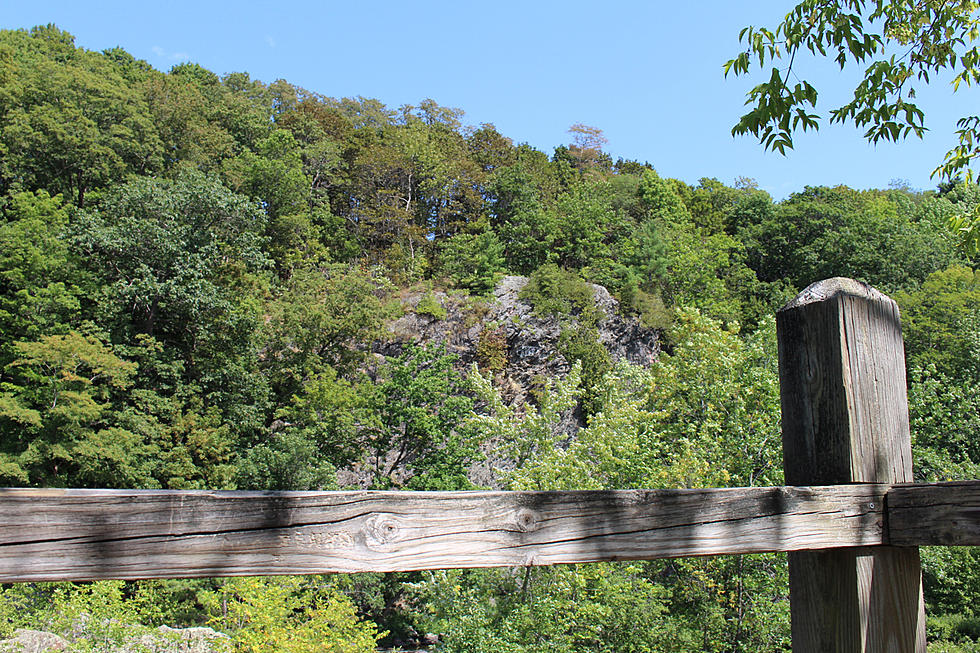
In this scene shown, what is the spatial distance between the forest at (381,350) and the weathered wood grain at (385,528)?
8792mm

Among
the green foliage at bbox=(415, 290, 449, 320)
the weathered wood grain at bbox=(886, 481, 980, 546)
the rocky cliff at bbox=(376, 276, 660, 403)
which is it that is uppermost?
the green foliage at bbox=(415, 290, 449, 320)

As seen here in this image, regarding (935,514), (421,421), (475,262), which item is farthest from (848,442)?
(475,262)

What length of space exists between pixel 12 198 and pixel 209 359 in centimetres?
1078

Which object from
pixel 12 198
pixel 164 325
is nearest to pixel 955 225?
pixel 164 325

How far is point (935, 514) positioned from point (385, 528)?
1056 mm

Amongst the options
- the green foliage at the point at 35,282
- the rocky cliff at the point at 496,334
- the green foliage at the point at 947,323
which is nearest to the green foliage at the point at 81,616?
the green foliage at the point at 35,282

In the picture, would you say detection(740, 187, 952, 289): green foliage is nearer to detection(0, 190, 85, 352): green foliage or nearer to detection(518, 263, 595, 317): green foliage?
detection(518, 263, 595, 317): green foliage

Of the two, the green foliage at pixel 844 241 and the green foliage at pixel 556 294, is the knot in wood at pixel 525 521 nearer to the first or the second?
the green foliage at pixel 556 294

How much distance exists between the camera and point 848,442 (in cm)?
137

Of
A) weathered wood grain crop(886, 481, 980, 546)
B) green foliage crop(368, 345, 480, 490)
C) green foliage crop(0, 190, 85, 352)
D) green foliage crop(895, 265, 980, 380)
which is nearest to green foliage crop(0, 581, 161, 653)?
Result: green foliage crop(368, 345, 480, 490)

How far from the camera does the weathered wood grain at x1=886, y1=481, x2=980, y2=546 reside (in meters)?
1.24

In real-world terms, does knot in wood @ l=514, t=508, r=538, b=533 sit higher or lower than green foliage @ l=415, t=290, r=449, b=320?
lower

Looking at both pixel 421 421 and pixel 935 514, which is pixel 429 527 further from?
pixel 421 421

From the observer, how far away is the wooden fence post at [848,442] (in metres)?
1.32
